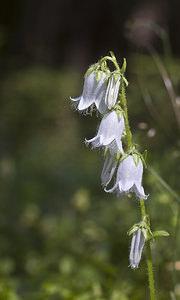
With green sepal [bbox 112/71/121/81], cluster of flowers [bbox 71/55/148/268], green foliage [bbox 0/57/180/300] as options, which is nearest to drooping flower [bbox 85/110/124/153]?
cluster of flowers [bbox 71/55/148/268]

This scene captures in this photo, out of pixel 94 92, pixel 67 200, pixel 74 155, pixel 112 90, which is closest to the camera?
pixel 112 90

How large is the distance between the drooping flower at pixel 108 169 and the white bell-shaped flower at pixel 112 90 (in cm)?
26

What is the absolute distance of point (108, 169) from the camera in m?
1.98

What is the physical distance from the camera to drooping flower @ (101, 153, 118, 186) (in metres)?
1.97

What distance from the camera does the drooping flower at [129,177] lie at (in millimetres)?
1882

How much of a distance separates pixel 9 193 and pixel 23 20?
6.28 m

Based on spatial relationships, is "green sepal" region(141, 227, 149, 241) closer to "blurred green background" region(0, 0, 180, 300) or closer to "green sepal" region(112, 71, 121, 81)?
"blurred green background" region(0, 0, 180, 300)

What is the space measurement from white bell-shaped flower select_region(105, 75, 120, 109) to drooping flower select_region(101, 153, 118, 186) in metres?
0.26

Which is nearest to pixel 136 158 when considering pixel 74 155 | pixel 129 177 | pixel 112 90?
pixel 129 177

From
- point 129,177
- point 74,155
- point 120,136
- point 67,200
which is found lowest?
point 129,177

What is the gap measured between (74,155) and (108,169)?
635 centimetres

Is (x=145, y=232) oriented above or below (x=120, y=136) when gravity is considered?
below

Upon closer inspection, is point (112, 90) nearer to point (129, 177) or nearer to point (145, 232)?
point (129, 177)

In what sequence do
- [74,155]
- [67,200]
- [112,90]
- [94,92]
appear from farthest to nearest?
1. [74,155]
2. [67,200]
3. [94,92]
4. [112,90]
